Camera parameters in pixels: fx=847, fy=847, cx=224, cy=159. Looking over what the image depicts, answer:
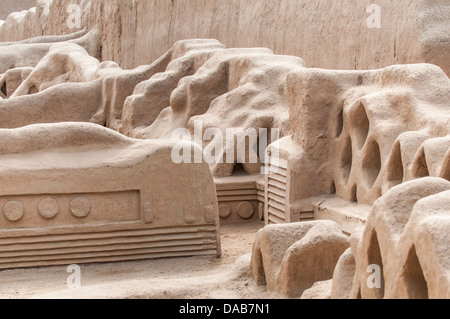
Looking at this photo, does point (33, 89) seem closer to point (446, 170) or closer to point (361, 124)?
point (361, 124)

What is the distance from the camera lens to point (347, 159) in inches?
248

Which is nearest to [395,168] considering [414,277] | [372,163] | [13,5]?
[372,163]

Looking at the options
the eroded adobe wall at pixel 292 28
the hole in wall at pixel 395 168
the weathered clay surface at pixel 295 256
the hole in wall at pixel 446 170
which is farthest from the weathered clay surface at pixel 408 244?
the eroded adobe wall at pixel 292 28

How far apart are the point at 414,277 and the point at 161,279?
5.87ft

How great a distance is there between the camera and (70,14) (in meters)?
17.5

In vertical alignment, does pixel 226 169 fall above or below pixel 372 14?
below

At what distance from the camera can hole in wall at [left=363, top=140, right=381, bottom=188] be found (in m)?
5.81

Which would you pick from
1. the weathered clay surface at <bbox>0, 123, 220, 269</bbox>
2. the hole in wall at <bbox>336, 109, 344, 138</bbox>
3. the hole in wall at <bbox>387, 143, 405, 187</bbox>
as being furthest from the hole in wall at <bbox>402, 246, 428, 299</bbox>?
the hole in wall at <bbox>336, 109, 344, 138</bbox>

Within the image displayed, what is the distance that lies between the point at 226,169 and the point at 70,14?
35.9 ft

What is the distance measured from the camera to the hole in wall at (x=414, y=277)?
8.95ft

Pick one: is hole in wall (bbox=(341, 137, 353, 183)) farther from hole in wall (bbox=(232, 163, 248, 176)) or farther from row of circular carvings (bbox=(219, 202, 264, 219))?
hole in wall (bbox=(232, 163, 248, 176))

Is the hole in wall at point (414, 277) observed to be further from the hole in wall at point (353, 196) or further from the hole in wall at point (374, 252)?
the hole in wall at point (353, 196)
